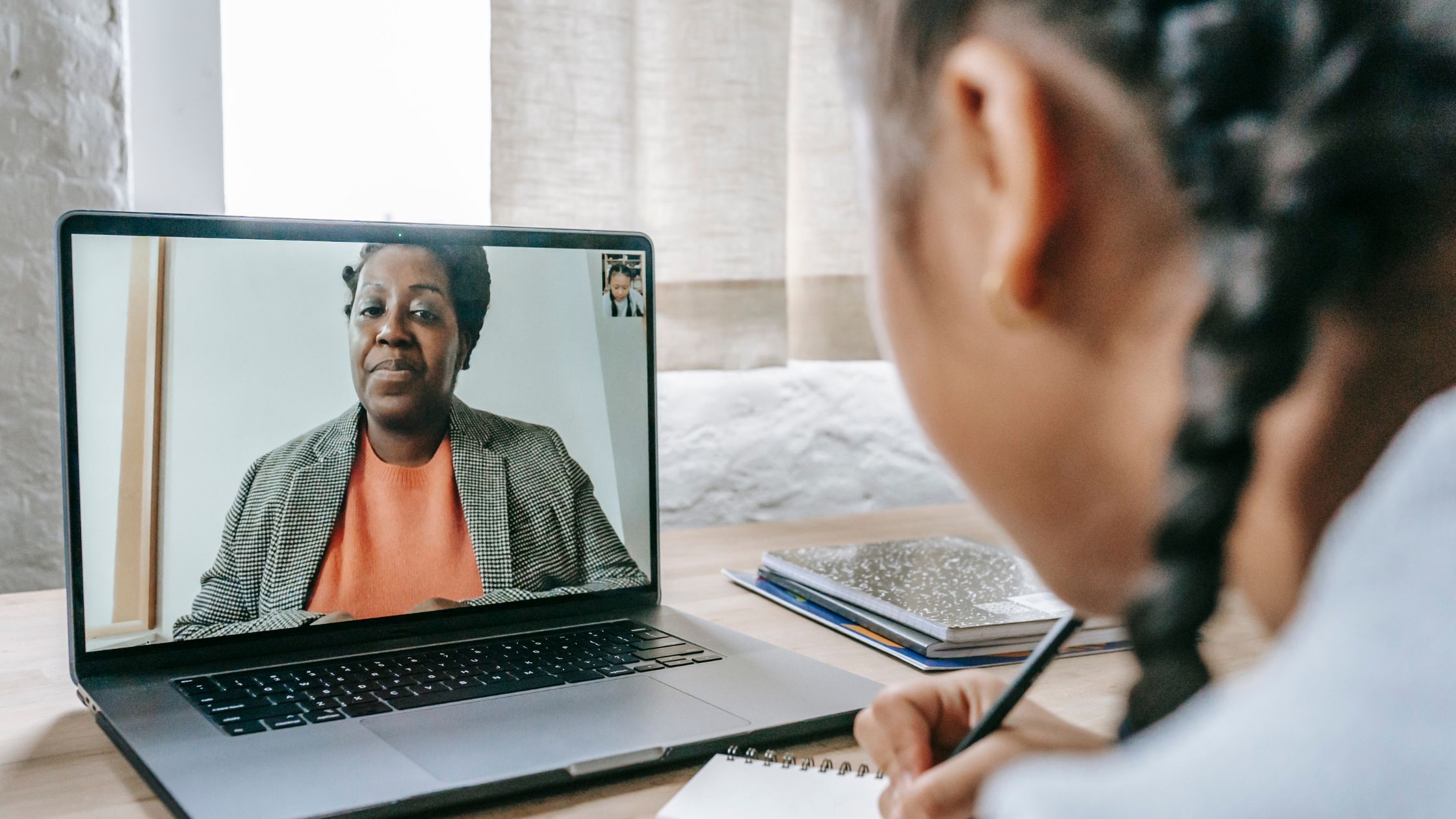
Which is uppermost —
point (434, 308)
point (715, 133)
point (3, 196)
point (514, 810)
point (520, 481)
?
point (715, 133)

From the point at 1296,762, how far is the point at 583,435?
67 centimetres

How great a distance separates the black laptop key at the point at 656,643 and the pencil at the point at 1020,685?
0.27 m

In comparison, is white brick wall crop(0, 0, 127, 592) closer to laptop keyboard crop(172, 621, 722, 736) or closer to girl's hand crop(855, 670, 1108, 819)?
laptop keyboard crop(172, 621, 722, 736)

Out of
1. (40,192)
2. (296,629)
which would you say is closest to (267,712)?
(296,629)

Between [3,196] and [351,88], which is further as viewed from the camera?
[351,88]

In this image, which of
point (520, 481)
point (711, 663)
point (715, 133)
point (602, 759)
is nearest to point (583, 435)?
point (520, 481)

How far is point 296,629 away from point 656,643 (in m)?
0.22

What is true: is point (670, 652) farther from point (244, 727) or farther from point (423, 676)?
point (244, 727)

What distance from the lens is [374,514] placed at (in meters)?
0.71

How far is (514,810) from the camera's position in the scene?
0.49m

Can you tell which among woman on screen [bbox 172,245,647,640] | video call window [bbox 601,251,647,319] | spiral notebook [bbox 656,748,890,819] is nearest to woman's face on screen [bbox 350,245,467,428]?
woman on screen [bbox 172,245,647,640]

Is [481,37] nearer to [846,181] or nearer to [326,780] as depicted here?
[846,181]

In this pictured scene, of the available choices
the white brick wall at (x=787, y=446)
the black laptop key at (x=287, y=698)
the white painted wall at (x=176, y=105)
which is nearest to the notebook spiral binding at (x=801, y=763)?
the black laptop key at (x=287, y=698)

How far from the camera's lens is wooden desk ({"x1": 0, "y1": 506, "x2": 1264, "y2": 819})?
0.49m
